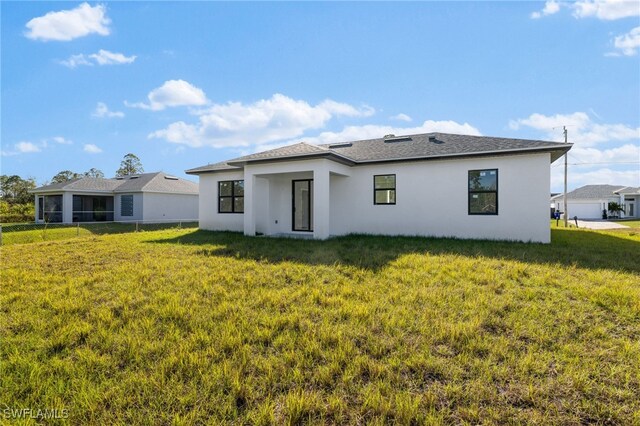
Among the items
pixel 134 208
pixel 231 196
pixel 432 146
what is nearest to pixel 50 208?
pixel 134 208

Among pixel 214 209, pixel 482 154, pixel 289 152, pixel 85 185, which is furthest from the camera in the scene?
pixel 85 185

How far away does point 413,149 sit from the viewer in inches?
471

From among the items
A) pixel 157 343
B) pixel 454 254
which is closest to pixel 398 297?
pixel 157 343

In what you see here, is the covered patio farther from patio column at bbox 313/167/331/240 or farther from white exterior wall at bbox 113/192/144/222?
white exterior wall at bbox 113/192/144/222

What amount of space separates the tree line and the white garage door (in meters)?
57.8

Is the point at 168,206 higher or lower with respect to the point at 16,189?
lower

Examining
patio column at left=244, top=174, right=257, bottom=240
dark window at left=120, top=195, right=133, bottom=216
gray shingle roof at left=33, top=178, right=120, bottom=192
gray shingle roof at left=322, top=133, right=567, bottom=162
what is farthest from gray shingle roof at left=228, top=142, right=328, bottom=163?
gray shingle roof at left=33, top=178, right=120, bottom=192

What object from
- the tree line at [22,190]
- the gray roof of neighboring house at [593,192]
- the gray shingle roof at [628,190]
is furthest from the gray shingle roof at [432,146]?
the gray shingle roof at [628,190]

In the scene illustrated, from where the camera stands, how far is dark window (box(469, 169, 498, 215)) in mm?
10328

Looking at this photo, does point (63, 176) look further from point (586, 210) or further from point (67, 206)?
point (586, 210)

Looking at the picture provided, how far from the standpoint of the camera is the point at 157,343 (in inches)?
129

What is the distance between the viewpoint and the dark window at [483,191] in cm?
1033

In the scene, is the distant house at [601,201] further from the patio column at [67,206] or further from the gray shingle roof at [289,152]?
the patio column at [67,206]

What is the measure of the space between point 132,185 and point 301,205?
760 inches
